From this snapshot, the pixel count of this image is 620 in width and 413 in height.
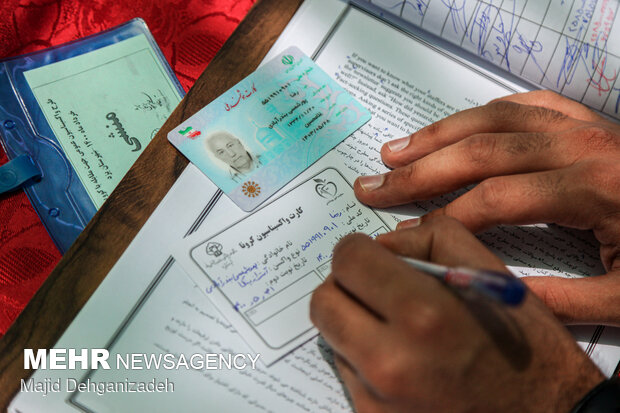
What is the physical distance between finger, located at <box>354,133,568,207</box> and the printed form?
A: 0.11ft

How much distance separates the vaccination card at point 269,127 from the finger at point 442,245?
21 cm

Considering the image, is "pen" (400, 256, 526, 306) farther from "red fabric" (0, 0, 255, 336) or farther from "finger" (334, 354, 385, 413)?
"red fabric" (0, 0, 255, 336)

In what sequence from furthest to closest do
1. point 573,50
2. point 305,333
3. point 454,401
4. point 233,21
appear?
point 233,21, point 573,50, point 305,333, point 454,401

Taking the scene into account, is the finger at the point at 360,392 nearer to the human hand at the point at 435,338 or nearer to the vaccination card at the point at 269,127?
the human hand at the point at 435,338

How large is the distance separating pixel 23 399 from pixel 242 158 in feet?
1.26

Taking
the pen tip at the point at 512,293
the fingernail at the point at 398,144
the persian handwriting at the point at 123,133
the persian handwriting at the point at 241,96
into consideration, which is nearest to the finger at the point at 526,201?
the fingernail at the point at 398,144

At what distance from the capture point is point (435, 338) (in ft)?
1.37

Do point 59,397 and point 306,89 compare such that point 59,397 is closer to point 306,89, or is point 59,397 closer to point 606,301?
point 306,89

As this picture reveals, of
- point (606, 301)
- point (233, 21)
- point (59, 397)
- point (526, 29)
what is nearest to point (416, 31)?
point (526, 29)

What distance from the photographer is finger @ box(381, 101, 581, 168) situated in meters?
0.65

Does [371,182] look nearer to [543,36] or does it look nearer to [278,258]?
[278,258]

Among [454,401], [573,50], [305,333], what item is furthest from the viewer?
[573,50]

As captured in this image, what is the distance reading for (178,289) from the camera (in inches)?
22.7

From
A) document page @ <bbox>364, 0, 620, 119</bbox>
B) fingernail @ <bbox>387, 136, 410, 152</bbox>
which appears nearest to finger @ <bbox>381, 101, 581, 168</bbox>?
fingernail @ <bbox>387, 136, 410, 152</bbox>
